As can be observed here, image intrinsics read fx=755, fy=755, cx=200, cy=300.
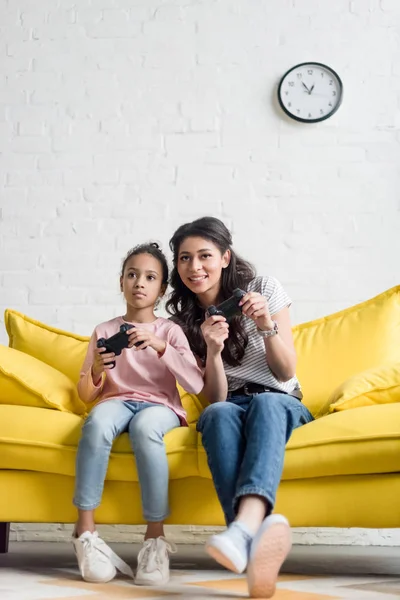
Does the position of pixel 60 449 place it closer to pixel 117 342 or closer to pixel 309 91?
pixel 117 342

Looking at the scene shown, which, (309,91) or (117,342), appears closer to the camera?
(117,342)

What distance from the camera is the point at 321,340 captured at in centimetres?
252

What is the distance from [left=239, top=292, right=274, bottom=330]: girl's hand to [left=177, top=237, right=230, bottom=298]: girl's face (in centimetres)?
23

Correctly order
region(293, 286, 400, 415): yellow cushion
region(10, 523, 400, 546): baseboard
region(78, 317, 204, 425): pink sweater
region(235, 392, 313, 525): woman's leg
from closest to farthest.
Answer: region(235, 392, 313, 525): woman's leg, region(78, 317, 204, 425): pink sweater, region(293, 286, 400, 415): yellow cushion, region(10, 523, 400, 546): baseboard

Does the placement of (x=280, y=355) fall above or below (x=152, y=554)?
above

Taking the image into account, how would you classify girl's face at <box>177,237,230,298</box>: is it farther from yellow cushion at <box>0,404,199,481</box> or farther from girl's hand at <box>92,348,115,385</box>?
yellow cushion at <box>0,404,199,481</box>

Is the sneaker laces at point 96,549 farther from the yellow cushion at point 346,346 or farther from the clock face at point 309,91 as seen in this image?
the clock face at point 309,91

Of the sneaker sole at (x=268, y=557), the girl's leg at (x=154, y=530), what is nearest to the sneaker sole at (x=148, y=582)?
the girl's leg at (x=154, y=530)

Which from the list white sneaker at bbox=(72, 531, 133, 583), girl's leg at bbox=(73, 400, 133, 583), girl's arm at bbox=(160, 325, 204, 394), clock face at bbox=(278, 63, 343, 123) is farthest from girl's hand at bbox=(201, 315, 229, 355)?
clock face at bbox=(278, 63, 343, 123)

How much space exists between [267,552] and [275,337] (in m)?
0.70

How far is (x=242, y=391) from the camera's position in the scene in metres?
2.22

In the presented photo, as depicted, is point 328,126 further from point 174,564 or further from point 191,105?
point 174,564

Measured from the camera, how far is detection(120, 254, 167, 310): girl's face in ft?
7.45

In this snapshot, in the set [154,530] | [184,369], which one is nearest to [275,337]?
[184,369]
